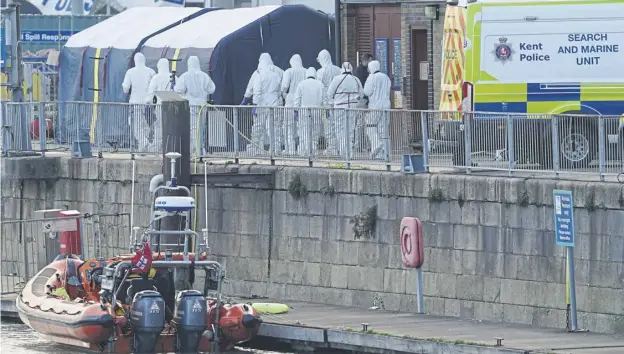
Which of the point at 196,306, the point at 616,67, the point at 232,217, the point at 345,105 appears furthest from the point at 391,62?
the point at 196,306

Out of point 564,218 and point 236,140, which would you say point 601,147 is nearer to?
point 564,218

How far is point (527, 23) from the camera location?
940 inches

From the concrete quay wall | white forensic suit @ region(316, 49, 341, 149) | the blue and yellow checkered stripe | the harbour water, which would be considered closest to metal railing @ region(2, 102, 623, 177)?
the concrete quay wall

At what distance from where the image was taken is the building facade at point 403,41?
101ft

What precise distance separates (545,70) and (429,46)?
709 cm

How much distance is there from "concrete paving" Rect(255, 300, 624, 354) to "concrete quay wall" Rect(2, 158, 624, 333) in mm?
355

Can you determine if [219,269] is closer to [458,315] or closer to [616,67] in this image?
[458,315]

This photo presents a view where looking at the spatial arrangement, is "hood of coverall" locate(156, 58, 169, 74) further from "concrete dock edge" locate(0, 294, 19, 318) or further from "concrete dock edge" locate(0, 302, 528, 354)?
"concrete dock edge" locate(0, 302, 528, 354)

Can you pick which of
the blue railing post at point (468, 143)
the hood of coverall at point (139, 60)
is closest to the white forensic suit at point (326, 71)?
the hood of coverall at point (139, 60)

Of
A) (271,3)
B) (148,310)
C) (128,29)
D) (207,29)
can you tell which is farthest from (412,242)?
(271,3)

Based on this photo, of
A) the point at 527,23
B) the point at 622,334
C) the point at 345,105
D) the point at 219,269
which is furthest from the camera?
the point at 345,105

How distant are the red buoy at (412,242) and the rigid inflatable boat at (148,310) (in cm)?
202

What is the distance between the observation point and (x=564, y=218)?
20.7 m

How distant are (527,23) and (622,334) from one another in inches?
192
